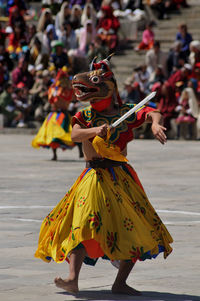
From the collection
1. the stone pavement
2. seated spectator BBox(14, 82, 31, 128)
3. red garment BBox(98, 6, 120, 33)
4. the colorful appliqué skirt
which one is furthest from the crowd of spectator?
the colorful appliqué skirt

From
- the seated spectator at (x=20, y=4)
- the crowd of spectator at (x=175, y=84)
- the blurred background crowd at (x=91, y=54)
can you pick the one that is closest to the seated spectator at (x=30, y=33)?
the blurred background crowd at (x=91, y=54)

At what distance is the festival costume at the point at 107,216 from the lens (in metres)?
6.36

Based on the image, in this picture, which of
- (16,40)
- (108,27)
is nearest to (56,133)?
(108,27)

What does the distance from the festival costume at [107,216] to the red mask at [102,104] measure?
38mm

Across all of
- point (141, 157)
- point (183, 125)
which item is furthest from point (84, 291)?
point (183, 125)

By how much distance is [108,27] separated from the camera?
2731 cm

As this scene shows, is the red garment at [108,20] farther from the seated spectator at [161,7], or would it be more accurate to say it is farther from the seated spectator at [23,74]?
the seated spectator at [23,74]

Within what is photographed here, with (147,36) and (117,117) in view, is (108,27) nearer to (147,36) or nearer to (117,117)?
(147,36)

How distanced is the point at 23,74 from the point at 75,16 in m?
2.36

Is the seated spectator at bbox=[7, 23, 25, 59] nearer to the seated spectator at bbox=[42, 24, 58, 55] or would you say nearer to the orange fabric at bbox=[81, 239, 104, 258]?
the seated spectator at bbox=[42, 24, 58, 55]

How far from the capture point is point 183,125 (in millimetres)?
23328

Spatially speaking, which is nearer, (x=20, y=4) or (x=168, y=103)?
(x=168, y=103)

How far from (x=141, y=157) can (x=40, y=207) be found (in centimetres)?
758

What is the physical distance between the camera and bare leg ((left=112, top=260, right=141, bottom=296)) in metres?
6.43
